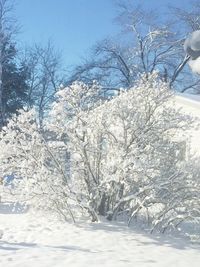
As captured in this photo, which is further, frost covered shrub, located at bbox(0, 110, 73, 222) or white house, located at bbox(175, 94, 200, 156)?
white house, located at bbox(175, 94, 200, 156)

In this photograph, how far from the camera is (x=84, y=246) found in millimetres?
8836

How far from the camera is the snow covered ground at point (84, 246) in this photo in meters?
7.25

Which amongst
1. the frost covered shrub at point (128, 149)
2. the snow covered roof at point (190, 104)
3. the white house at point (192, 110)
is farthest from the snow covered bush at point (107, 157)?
the snow covered roof at point (190, 104)

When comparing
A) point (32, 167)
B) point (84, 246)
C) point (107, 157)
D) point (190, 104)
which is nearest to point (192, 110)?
point (190, 104)

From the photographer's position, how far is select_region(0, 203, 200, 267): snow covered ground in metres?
7.25

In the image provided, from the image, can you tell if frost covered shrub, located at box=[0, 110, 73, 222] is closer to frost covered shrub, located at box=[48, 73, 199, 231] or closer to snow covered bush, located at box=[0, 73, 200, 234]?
snow covered bush, located at box=[0, 73, 200, 234]

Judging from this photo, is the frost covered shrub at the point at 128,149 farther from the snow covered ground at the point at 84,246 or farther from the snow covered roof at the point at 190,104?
the snow covered roof at the point at 190,104

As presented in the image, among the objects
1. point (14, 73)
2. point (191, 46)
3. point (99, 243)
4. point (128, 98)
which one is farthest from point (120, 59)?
point (191, 46)

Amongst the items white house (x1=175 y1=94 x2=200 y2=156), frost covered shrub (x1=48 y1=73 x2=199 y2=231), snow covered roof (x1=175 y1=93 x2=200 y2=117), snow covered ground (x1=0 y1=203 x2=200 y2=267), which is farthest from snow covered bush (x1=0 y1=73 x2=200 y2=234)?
snow covered roof (x1=175 y1=93 x2=200 y2=117)

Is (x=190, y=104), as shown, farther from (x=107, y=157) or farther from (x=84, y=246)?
(x=84, y=246)

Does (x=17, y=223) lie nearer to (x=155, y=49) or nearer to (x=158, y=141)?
(x=158, y=141)

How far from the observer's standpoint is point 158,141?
11.9 metres

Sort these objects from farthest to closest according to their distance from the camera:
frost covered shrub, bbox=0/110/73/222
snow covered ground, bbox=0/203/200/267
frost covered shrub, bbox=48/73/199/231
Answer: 1. frost covered shrub, bbox=48/73/199/231
2. frost covered shrub, bbox=0/110/73/222
3. snow covered ground, bbox=0/203/200/267

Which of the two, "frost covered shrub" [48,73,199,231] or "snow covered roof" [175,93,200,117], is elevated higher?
"snow covered roof" [175,93,200,117]
